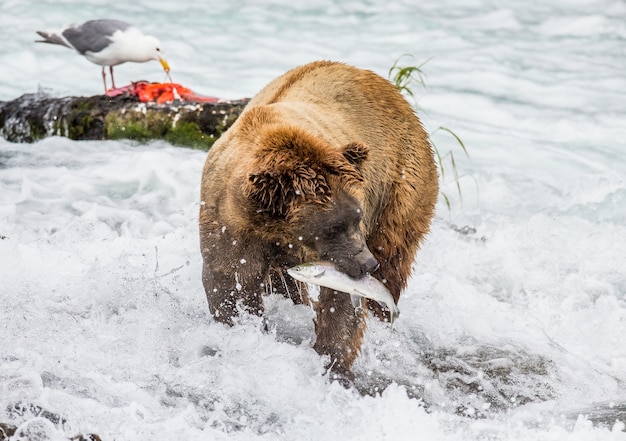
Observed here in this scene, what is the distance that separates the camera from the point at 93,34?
9828 millimetres

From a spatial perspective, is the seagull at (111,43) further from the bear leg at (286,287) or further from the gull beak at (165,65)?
the bear leg at (286,287)

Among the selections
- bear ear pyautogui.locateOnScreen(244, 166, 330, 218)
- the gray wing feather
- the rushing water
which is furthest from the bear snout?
the gray wing feather

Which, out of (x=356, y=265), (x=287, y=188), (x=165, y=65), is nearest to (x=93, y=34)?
(x=165, y=65)

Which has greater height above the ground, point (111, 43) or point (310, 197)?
point (310, 197)

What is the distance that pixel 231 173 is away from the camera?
417 cm

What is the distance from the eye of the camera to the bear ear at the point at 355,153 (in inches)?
159

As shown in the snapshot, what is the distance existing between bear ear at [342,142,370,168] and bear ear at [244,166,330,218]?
0.24 meters

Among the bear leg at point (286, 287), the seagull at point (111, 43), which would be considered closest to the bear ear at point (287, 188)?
the bear leg at point (286, 287)

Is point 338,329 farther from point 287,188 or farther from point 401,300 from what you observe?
point 401,300

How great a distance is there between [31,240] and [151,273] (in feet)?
4.07

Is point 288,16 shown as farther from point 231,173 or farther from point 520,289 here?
point 231,173

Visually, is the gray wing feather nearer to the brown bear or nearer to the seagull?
the seagull

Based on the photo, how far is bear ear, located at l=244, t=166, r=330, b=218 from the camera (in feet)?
12.5

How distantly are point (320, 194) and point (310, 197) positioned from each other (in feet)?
0.17
